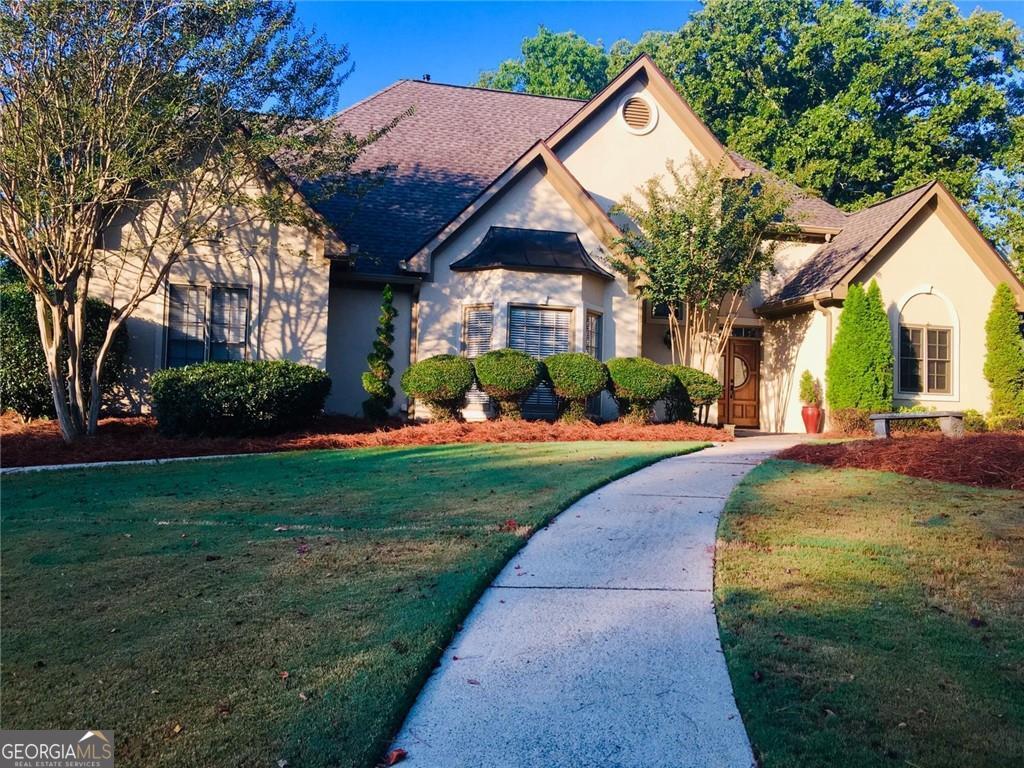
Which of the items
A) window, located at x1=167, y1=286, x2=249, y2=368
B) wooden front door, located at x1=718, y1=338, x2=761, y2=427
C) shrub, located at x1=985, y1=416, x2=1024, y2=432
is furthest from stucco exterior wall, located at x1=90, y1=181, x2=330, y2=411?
shrub, located at x1=985, y1=416, x2=1024, y2=432

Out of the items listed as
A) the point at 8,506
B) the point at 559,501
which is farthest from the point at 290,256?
the point at 559,501

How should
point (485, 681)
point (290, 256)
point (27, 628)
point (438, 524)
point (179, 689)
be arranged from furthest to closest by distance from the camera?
point (290, 256), point (438, 524), point (27, 628), point (485, 681), point (179, 689)

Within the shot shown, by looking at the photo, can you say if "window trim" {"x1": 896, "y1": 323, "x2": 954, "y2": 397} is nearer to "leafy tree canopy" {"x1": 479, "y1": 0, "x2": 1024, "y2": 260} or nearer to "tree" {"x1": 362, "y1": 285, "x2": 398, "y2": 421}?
"leafy tree canopy" {"x1": 479, "y1": 0, "x2": 1024, "y2": 260}

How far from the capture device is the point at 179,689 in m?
3.15

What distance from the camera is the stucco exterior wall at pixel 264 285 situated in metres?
13.9

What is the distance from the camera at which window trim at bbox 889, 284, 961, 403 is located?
1599 cm

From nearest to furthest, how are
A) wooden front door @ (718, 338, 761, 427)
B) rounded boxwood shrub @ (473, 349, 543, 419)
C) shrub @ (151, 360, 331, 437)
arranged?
shrub @ (151, 360, 331, 437), rounded boxwood shrub @ (473, 349, 543, 419), wooden front door @ (718, 338, 761, 427)

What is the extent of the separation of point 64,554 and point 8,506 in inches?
87.9

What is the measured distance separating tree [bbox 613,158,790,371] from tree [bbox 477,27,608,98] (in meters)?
25.8

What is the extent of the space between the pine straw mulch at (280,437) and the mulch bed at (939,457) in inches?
123

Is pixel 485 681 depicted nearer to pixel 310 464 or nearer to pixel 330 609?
pixel 330 609

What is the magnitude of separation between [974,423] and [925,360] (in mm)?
1588

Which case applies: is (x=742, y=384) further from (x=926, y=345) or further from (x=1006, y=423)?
(x=1006, y=423)
